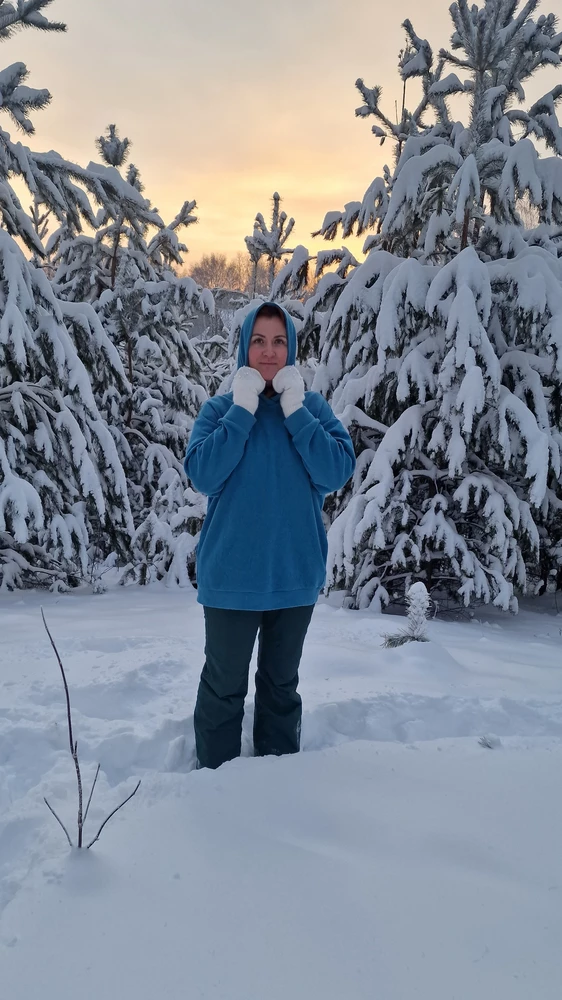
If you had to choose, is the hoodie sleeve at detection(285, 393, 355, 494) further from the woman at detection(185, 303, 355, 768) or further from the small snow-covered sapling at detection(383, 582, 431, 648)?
the small snow-covered sapling at detection(383, 582, 431, 648)

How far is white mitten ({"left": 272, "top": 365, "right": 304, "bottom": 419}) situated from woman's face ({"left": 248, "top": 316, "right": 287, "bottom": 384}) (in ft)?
0.20

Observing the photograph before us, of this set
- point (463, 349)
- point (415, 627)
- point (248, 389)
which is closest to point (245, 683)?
point (248, 389)

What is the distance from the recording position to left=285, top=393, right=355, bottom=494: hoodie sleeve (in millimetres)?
2164

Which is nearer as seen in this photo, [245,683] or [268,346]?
[268,346]

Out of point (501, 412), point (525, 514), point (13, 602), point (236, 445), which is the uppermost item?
point (501, 412)

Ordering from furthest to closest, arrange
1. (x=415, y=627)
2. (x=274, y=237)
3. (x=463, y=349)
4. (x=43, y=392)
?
(x=274, y=237), (x=43, y=392), (x=463, y=349), (x=415, y=627)

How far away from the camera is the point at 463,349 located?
4.92 meters

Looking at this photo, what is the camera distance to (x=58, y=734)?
2.46 m

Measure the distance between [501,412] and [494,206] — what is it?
2.32 m

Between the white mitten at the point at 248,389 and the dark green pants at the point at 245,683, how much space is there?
80 centimetres

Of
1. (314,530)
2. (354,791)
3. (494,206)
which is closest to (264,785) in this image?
(354,791)

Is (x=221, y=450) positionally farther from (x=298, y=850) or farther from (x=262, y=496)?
(x=298, y=850)

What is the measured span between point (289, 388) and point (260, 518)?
514mm

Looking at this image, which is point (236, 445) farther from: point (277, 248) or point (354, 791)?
point (277, 248)
